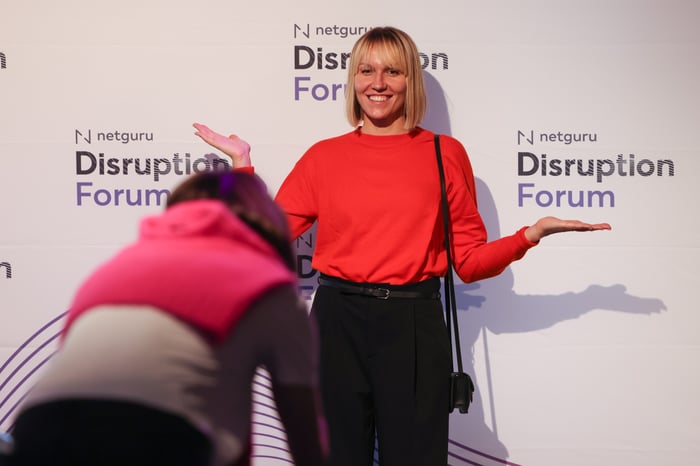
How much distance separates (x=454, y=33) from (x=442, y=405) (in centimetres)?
158

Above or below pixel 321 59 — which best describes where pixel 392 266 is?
below

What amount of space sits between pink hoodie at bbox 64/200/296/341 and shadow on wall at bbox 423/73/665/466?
86.6 inches

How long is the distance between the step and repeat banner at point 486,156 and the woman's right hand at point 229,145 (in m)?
0.20

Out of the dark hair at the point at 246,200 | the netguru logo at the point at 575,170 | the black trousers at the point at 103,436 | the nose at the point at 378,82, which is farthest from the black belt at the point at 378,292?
the black trousers at the point at 103,436

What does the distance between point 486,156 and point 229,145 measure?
1087 mm

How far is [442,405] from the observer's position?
8.43 feet

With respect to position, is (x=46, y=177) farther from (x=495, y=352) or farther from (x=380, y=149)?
(x=495, y=352)

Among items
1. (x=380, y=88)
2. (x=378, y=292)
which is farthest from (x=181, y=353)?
(x=380, y=88)

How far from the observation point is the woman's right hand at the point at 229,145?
299cm

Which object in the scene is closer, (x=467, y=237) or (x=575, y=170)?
(x=467, y=237)

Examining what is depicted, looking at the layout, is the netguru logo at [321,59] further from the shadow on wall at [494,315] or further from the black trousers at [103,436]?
the black trousers at [103,436]

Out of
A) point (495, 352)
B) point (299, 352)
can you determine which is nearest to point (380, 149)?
point (495, 352)

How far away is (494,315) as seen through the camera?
334 cm

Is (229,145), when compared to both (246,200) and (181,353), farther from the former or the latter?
(181,353)
